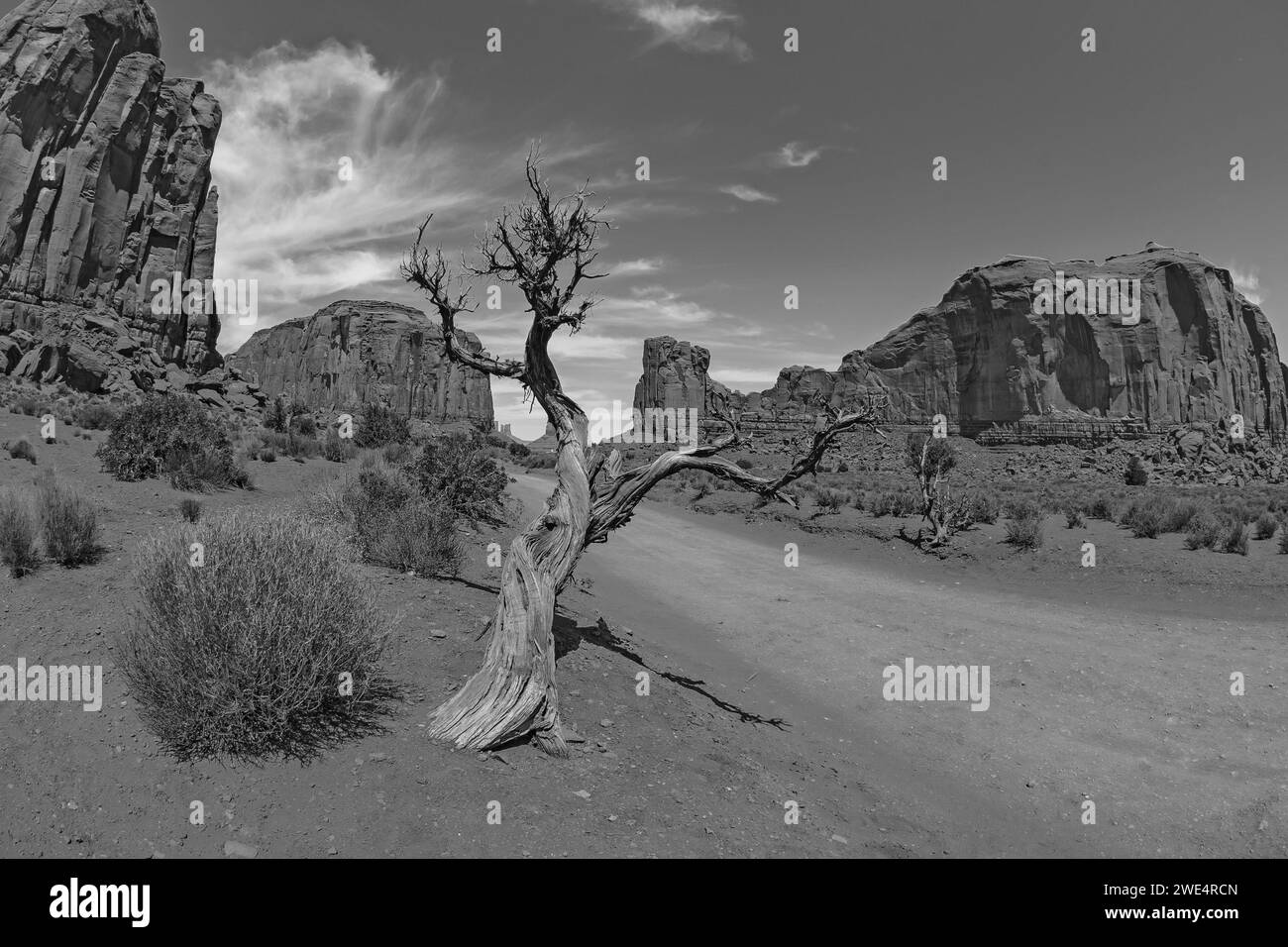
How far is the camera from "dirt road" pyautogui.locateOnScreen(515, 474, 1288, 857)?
563 centimetres

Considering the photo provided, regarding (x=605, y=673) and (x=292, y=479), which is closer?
(x=605, y=673)

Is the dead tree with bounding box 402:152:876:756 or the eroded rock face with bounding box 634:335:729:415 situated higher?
the eroded rock face with bounding box 634:335:729:415

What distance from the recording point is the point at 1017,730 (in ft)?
24.2

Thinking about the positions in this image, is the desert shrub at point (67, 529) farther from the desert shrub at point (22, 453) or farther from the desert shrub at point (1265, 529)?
the desert shrub at point (1265, 529)

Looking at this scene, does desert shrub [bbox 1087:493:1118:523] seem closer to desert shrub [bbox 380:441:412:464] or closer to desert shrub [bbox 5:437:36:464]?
desert shrub [bbox 380:441:412:464]

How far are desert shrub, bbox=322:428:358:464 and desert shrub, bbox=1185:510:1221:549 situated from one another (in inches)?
947

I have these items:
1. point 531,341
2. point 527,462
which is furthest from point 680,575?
point 527,462

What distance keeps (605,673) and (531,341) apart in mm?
3987

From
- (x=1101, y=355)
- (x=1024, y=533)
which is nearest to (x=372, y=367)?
(x=1101, y=355)

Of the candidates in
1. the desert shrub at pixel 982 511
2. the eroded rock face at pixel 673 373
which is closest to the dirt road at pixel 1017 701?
the desert shrub at pixel 982 511

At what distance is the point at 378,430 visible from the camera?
93.0ft

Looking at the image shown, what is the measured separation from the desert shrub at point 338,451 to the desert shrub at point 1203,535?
2406 centimetres

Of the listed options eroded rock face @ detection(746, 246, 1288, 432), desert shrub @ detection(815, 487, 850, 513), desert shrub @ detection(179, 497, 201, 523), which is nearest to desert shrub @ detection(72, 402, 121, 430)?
desert shrub @ detection(179, 497, 201, 523)
